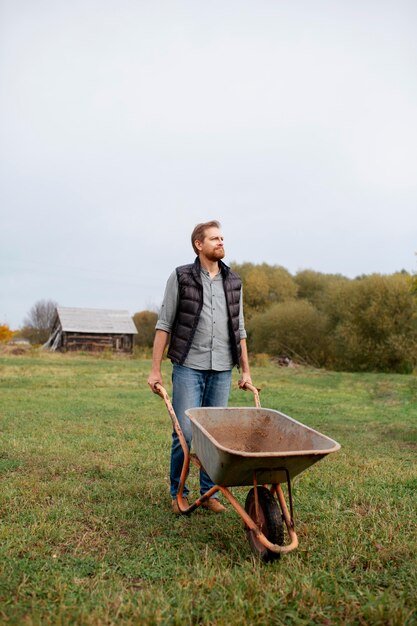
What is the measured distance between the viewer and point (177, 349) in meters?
4.09

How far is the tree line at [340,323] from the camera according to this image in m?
28.7

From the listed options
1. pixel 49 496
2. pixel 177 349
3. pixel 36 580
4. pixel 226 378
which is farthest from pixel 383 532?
pixel 49 496

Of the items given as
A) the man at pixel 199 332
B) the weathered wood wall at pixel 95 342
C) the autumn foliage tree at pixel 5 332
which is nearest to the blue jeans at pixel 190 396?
the man at pixel 199 332

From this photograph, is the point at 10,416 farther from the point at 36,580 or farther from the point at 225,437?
the point at 36,580

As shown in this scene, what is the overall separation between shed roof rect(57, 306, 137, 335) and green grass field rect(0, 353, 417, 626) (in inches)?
1123

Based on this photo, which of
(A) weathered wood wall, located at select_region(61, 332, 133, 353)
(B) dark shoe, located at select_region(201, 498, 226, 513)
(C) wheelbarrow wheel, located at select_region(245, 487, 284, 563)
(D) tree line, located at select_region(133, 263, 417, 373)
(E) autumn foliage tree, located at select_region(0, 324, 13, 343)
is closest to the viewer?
(C) wheelbarrow wheel, located at select_region(245, 487, 284, 563)

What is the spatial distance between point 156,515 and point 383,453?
3.50 metres

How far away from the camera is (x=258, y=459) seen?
9.74 feet

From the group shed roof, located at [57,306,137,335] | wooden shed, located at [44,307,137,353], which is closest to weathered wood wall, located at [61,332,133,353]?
wooden shed, located at [44,307,137,353]

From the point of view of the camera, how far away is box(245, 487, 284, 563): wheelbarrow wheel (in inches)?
120

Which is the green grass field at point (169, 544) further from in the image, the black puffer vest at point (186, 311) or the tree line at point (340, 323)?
the tree line at point (340, 323)

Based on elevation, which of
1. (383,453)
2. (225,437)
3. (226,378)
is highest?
(226,378)

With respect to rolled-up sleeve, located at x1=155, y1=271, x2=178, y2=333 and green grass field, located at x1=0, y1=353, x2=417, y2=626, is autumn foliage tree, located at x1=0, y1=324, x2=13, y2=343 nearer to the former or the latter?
green grass field, located at x1=0, y1=353, x2=417, y2=626

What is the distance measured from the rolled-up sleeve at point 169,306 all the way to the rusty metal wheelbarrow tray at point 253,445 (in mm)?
662
